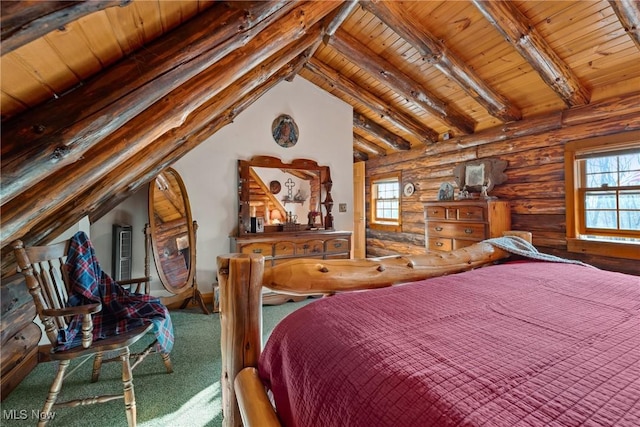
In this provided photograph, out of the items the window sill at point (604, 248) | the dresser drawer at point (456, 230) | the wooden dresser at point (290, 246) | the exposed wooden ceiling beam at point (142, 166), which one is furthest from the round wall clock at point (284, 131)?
the window sill at point (604, 248)

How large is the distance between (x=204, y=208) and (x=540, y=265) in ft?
11.4

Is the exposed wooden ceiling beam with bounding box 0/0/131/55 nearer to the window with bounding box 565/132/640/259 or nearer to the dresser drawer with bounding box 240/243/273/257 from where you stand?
the dresser drawer with bounding box 240/243/273/257

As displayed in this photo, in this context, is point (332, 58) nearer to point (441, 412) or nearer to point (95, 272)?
point (95, 272)

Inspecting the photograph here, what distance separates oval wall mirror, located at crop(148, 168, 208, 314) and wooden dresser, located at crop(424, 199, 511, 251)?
3.09 m

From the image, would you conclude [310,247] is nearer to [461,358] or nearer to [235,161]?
[235,161]

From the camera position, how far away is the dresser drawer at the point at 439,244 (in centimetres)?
366

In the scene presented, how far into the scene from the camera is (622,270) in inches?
105

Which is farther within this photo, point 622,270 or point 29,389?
point 622,270

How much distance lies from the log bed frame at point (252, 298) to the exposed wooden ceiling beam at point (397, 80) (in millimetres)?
2797

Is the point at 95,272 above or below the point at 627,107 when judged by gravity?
below

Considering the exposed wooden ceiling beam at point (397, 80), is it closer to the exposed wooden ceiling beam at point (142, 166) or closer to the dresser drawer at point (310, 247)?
the exposed wooden ceiling beam at point (142, 166)

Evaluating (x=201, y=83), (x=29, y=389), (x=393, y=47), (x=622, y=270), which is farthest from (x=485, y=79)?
(x=29, y=389)

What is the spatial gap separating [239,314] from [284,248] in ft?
8.48

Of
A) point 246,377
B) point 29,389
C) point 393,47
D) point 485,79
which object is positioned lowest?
point 29,389
